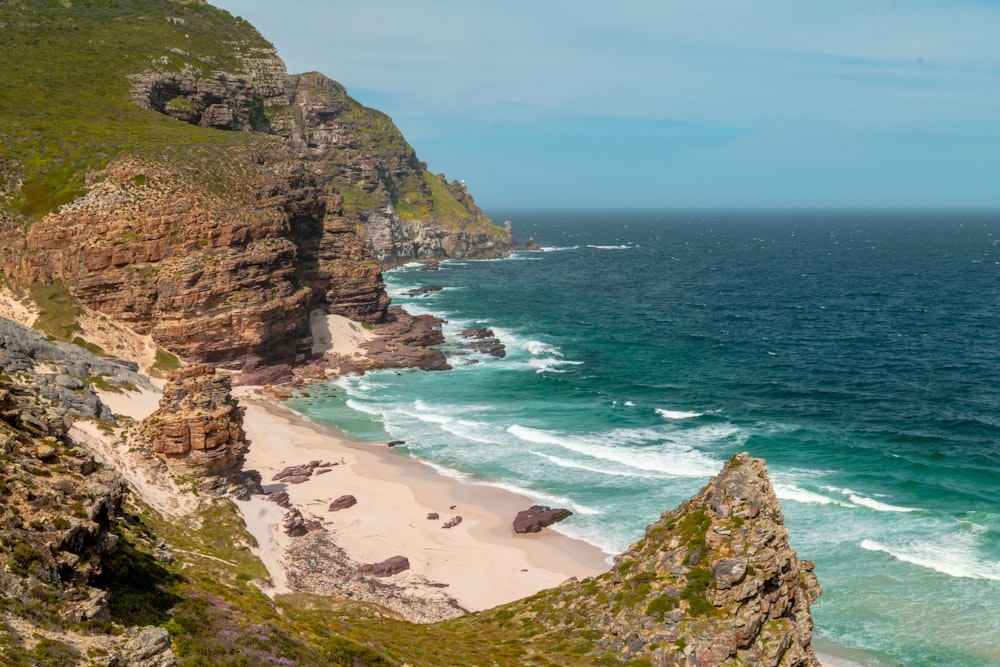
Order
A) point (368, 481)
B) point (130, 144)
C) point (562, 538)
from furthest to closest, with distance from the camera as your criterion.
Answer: point (130, 144) < point (368, 481) < point (562, 538)

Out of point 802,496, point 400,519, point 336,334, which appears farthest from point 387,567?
point 336,334

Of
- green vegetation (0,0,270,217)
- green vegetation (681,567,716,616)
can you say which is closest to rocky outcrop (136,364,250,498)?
green vegetation (681,567,716,616)

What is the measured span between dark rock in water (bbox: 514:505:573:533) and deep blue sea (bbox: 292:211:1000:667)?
1704 mm

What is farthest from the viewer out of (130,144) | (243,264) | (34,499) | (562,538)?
(130,144)

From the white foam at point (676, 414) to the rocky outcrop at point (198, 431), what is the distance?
42225 mm

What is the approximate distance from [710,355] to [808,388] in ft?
57.4

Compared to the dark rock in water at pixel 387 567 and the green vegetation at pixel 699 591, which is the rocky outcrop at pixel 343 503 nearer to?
the dark rock in water at pixel 387 567

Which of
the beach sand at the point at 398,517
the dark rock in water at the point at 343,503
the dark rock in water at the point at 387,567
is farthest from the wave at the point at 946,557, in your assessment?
the dark rock in water at the point at 343,503

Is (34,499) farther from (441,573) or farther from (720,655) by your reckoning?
(441,573)

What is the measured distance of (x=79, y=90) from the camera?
101m

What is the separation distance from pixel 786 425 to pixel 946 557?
2547 centimetres

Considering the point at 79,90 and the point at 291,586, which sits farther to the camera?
the point at 79,90

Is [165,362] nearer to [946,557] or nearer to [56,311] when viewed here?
[56,311]

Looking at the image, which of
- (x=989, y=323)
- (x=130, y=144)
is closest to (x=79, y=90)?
(x=130, y=144)
